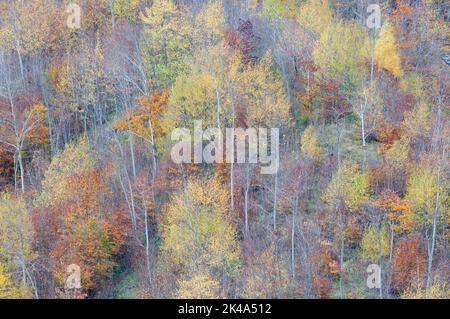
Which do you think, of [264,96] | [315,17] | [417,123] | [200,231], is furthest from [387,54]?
[200,231]

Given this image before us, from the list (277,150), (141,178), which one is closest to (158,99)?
(141,178)

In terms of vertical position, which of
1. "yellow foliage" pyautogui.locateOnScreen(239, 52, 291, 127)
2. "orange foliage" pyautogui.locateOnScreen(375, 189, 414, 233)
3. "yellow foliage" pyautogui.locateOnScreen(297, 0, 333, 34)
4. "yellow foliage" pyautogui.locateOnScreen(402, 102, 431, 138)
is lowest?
"orange foliage" pyautogui.locateOnScreen(375, 189, 414, 233)

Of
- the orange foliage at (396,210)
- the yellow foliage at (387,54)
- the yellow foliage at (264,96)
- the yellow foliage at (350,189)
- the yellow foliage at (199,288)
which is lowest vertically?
the yellow foliage at (199,288)

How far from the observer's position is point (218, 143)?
42.4m

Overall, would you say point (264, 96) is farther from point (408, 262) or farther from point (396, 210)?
point (408, 262)

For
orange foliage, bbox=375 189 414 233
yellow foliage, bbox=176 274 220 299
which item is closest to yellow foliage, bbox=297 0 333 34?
orange foliage, bbox=375 189 414 233

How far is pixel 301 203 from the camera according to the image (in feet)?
129

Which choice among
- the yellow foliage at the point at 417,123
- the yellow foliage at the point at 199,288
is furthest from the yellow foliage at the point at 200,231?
the yellow foliage at the point at 417,123

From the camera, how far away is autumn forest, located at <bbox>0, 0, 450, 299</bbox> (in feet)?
117

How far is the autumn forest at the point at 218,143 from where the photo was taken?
35.8 m

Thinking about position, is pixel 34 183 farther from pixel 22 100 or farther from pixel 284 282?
pixel 284 282

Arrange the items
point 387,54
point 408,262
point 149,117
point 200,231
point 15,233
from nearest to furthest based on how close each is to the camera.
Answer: point 408,262 → point 15,233 → point 200,231 → point 149,117 → point 387,54

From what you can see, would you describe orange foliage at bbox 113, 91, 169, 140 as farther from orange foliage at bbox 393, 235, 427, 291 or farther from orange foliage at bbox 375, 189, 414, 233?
orange foliage at bbox 393, 235, 427, 291

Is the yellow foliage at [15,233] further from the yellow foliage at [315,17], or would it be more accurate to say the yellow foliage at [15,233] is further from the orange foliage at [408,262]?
the yellow foliage at [315,17]
